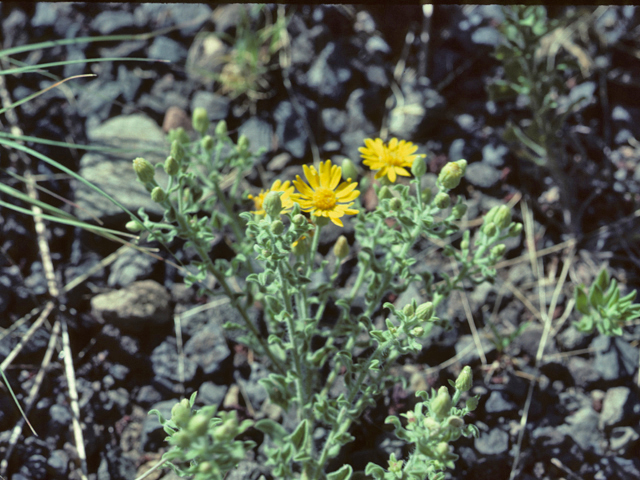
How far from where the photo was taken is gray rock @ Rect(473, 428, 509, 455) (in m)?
3.21

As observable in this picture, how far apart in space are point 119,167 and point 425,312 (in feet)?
9.47

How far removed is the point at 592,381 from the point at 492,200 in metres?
1.50

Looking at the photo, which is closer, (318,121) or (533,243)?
(533,243)

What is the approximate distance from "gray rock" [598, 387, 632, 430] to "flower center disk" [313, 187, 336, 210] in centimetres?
224

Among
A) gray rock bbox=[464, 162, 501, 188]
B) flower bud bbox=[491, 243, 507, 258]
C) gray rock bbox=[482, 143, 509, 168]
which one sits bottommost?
flower bud bbox=[491, 243, 507, 258]

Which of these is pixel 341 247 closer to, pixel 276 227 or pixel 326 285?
pixel 326 285

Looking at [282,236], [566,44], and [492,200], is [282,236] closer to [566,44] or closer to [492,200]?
[492,200]

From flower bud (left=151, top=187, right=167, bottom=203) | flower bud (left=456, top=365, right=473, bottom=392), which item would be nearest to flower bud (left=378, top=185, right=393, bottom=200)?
flower bud (left=456, top=365, right=473, bottom=392)

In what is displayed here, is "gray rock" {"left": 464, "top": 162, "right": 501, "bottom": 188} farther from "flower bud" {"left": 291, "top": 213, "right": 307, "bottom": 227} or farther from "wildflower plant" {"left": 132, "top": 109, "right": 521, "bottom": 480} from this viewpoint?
"flower bud" {"left": 291, "top": 213, "right": 307, "bottom": 227}

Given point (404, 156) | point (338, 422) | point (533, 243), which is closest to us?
point (338, 422)

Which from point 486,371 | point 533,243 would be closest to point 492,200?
point 533,243

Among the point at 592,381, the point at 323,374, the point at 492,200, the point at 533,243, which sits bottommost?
the point at 592,381

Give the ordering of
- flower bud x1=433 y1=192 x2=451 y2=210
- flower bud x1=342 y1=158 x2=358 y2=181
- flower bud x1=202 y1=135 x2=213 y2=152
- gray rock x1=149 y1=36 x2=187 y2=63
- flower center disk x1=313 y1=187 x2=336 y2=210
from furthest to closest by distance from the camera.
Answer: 1. gray rock x1=149 y1=36 x2=187 y2=63
2. flower bud x1=342 y1=158 x2=358 y2=181
3. flower bud x1=202 y1=135 x2=213 y2=152
4. flower center disk x1=313 y1=187 x2=336 y2=210
5. flower bud x1=433 y1=192 x2=451 y2=210

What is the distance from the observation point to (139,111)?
451cm
